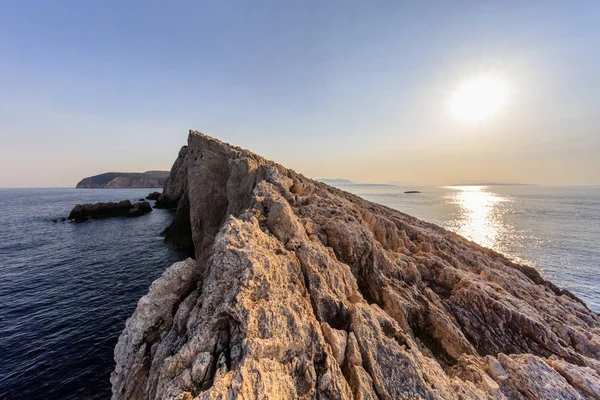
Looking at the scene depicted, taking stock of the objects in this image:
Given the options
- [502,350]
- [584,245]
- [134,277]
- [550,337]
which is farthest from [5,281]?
[584,245]

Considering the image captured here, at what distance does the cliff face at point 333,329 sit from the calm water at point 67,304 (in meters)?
12.3

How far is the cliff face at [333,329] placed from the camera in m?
9.15

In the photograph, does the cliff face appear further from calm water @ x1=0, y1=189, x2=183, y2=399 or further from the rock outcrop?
the rock outcrop

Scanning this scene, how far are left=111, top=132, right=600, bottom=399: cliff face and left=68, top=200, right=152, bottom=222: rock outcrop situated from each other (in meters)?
86.9

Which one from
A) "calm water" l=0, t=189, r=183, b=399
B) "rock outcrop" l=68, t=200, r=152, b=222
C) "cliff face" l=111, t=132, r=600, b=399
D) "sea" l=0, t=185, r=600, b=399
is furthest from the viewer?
"rock outcrop" l=68, t=200, r=152, b=222

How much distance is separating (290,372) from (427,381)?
5.68 m

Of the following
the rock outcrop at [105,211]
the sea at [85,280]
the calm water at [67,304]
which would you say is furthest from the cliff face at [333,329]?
the rock outcrop at [105,211]

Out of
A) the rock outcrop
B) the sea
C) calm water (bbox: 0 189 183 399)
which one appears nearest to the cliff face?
calm water (bbox: 0 189 183 399)

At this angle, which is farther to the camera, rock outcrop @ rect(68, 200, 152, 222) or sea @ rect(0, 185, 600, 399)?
rock outcrop @ rect(68, 200, 152, 222)

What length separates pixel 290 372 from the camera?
919cm

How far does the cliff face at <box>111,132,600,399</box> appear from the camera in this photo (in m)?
A: 9.15

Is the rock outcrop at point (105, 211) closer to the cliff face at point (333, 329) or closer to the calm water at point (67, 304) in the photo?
the calm water at point (67, 304)

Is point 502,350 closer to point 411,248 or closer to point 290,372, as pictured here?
point 411,248

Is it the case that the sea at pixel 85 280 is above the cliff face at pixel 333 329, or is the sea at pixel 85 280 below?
below
